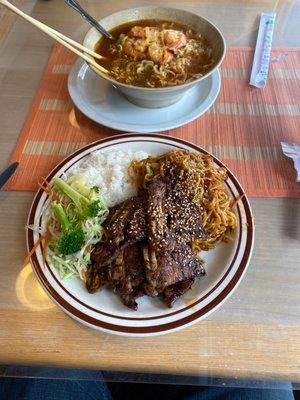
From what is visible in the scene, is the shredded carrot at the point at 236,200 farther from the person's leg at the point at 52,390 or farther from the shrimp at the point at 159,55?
the person's leg at the point at 52,390

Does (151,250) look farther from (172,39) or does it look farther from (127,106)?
(172,39)

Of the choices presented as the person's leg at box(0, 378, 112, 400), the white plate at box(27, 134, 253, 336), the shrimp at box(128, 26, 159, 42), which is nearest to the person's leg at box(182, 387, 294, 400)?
the person's leg at box(0, 378, 112, 400)

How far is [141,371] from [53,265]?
397 mm

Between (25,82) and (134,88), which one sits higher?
(134,88)

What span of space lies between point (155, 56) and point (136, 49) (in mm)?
98

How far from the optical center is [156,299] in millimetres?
1069

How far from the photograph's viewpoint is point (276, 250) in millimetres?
1190

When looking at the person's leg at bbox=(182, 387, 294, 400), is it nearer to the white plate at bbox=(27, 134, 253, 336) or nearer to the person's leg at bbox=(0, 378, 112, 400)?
the person's leg at bbox=(0, 378, 112, 400)

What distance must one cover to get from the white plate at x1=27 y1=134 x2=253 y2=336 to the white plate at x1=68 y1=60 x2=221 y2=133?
1.61ft

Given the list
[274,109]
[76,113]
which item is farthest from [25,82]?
[274,109]

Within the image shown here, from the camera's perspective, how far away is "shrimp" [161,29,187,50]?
1.59 meters

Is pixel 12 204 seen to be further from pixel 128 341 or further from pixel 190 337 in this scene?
pixel 190 337

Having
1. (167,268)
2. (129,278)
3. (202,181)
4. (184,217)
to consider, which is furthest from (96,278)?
(202,181)

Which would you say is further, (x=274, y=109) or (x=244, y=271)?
(x=274, y=109)
